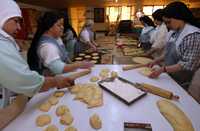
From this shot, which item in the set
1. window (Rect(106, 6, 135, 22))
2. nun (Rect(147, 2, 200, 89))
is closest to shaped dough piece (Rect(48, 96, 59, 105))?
nun (Rect(147, 2, 200, 89))

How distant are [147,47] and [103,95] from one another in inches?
87.4

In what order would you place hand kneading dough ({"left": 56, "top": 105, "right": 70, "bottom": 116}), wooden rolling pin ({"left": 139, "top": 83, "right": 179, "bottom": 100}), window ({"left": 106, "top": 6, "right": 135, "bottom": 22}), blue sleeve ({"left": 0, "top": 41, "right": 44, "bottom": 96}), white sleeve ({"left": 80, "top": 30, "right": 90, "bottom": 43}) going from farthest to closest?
window ({"left": 106, "top": 6, "right": 135, "bottom": 22}) → white sleeve ({"left": 80, "top": 30, "right": 90, "bottom": 43}) → wooden rolling pin ({"left": 139, "top": 83, "right": 179, "bottom": 100}) → hand kneading dough ({"left": 56, "top": 105, "right": 70, "bottom": 116}) → blue sleeve ({"left": 0, "top": 41, "right": 44, "bottom": 96})

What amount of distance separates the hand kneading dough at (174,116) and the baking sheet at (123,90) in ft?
0.43

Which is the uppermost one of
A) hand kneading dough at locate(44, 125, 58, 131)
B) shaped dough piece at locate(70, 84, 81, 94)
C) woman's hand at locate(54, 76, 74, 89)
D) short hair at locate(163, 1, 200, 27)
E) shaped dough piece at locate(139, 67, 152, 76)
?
short hair at locate(163, 1, 200, 27)

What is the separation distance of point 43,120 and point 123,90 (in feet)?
1.54

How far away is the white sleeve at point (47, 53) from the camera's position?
49.5 inches

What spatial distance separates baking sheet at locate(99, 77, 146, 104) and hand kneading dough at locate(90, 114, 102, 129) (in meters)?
0.20

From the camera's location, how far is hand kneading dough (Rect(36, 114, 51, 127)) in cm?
73

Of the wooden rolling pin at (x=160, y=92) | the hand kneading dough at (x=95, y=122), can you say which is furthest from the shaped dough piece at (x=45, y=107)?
the wooden rolling pin at (x=160, y=92)

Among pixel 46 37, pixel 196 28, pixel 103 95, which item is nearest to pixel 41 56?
pixel 46 37

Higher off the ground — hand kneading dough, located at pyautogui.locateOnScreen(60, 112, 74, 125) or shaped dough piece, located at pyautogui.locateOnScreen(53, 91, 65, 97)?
shaped dough piece, located at pyautogui.locateOnScreen(53, 91, 65, 97)

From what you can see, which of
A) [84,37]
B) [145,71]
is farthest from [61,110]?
[84,37]

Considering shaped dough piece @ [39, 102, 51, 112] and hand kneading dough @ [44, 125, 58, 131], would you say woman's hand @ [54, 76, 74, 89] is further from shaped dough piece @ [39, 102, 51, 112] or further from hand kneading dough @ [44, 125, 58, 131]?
hand kneading dough @ [44, 125, 58, 131]

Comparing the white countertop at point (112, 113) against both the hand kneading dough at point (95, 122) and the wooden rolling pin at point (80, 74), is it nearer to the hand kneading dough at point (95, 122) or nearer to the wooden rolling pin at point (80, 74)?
the hand kneading dough at point (95, 122)
